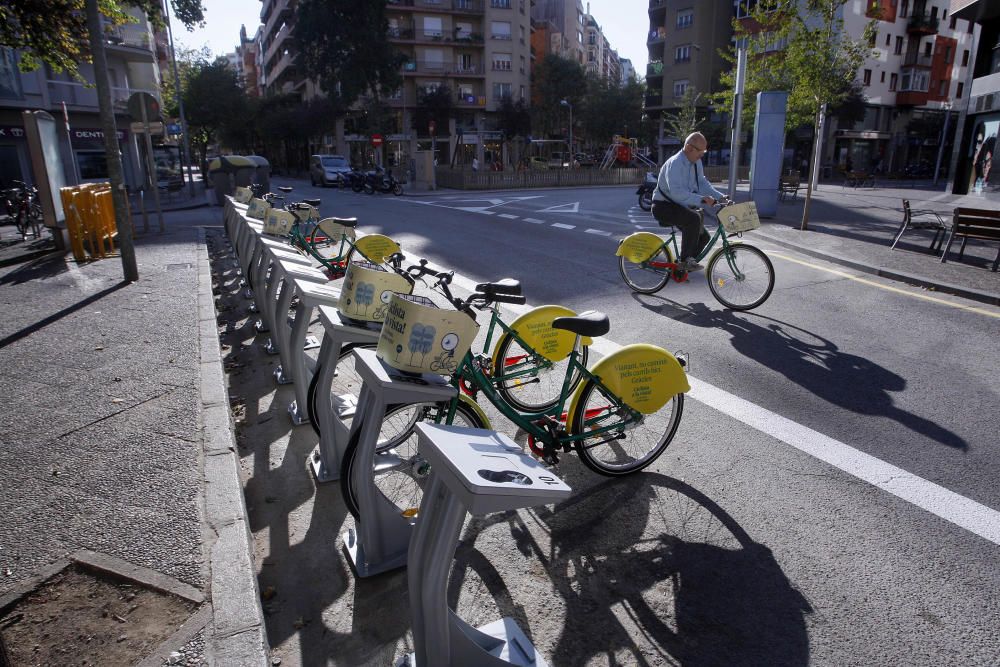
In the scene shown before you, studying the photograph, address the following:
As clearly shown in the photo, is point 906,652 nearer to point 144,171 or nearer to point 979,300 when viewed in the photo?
point 979,300

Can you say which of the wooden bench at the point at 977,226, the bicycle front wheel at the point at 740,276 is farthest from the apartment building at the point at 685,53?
the bicycle front wheel at the point at 740,276

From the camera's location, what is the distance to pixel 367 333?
3.36 metres

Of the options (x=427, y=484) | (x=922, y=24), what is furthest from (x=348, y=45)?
(x=427, y=484)

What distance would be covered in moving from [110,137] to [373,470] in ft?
24.9

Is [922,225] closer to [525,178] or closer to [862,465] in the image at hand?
[862,465]

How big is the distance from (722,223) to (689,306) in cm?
97

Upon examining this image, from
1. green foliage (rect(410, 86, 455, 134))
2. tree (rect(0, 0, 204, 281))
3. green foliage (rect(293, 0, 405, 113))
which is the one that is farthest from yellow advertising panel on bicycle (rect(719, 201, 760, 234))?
green foliage (rect(410, 86, 455, 134))

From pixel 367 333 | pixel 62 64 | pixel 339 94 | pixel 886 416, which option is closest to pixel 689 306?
pixel 886 416

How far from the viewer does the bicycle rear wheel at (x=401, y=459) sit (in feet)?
10.0

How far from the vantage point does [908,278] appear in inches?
329

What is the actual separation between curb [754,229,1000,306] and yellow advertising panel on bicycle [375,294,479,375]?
23.7 feet

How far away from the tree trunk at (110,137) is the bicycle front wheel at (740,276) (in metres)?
7.24

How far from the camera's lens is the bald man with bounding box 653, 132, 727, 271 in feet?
24.0

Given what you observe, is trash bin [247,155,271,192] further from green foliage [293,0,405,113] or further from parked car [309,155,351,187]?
green foliage [293,0,405,113]
